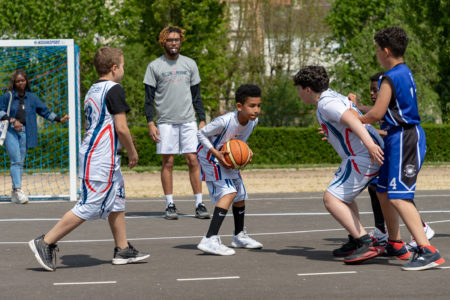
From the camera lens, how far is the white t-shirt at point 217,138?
7.87 m

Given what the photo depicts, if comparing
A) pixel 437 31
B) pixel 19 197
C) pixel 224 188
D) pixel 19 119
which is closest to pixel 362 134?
pixel 224 188

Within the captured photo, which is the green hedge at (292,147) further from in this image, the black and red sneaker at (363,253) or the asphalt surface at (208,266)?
→ the black and red sneaker at (363,253)

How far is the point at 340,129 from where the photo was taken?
6.97 m

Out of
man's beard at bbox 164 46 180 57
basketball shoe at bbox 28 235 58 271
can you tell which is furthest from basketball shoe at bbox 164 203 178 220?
basketball shoe at bbox 28 235 58 271

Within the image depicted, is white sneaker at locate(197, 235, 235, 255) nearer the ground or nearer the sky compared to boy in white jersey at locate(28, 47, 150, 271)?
nearer the ground

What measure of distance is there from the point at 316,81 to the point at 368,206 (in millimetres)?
5045

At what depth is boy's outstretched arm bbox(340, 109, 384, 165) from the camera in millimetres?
6586

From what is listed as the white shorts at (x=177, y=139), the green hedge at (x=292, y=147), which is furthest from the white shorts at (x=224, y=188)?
the green hedge at (x=292, y=147)

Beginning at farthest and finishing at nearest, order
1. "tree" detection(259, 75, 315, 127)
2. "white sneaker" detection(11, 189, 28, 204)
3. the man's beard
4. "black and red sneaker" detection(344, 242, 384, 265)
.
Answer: "tree" detection(259, 75, 315, 127) < "white sneaker" detection(11, 189, 28, 204) < the man's beard < "black and red sneaker" detection(344, 242, 384, 265)

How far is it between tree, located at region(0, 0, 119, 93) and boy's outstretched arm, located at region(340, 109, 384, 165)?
724 inches

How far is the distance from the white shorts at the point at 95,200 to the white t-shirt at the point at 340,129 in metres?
1.91

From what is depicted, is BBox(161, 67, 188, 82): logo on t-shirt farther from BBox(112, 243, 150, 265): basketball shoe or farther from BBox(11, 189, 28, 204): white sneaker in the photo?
BBox(112, 243, 150, 265): basketball shoe

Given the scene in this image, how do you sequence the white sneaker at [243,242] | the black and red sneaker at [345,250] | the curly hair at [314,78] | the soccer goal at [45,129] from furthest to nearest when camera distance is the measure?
the soccer goal at [45,129] < the white sneaker at [243,242] < the black and red sneaker at [345,250] < the curly hair at [314,78]

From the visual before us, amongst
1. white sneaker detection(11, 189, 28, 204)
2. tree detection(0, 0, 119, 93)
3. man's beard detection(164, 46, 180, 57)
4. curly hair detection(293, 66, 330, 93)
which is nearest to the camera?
curly hair detection(293, 66, 330, 93)
